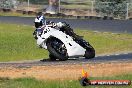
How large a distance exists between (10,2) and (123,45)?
24668 millimetres

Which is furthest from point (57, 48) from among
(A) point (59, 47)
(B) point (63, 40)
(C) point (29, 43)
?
(C) point (29, 43)

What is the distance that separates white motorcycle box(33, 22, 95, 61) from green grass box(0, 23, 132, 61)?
640 centimetres

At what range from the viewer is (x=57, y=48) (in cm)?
1858

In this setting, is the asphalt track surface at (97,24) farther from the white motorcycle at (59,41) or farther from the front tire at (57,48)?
the front tire at (57,48)

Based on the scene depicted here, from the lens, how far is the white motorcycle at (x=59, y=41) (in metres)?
18.5

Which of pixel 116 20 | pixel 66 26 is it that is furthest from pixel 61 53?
pixel 116 20

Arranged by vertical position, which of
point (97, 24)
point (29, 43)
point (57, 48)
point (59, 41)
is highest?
point (59, 41)

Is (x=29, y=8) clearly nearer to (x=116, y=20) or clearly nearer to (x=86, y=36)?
(x=116, y=20)

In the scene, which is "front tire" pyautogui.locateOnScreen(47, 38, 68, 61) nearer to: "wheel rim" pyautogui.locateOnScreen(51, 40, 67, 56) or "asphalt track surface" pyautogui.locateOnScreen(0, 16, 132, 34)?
"wheel rim" pyautogui.locateOnScreen(51, 40, 67, 56)

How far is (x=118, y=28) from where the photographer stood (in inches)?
1391

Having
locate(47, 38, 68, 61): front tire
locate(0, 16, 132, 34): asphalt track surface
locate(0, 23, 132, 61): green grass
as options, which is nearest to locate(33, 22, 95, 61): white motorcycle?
locate(47, 38, 68, 61): front tire

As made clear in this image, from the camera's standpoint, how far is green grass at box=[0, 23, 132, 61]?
2579cm

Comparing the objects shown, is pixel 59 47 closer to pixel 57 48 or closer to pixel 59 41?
pixel 57 48

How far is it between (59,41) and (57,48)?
29cm
